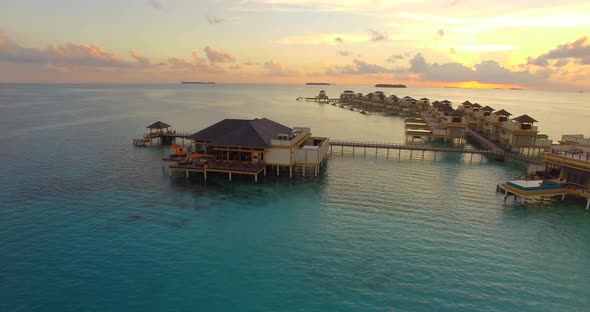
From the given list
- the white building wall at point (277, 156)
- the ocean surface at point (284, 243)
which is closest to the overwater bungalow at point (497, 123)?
the ocean surface at point (284, 243)

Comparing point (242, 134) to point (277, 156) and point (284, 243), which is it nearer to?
point (277, 156)

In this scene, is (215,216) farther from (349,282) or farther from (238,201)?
→ (349,282)

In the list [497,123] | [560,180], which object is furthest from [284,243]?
[497,123]

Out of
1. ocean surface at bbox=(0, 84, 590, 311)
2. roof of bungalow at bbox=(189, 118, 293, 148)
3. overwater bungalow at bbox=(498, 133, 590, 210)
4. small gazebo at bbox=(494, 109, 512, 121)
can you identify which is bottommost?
ocean surface at bbox=(0, 84, 590, 311)

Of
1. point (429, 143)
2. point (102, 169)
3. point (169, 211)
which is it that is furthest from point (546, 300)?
point (429, 143)

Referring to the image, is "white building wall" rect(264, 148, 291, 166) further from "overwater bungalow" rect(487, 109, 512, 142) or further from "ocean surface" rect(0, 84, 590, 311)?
"overwater bungalow" rect(487, 109, 512, 142)

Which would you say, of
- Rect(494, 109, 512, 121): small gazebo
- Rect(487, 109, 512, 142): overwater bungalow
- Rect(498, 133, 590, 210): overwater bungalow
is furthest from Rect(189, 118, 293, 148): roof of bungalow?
Rect(494, 109, 512, 121): small gazebo
